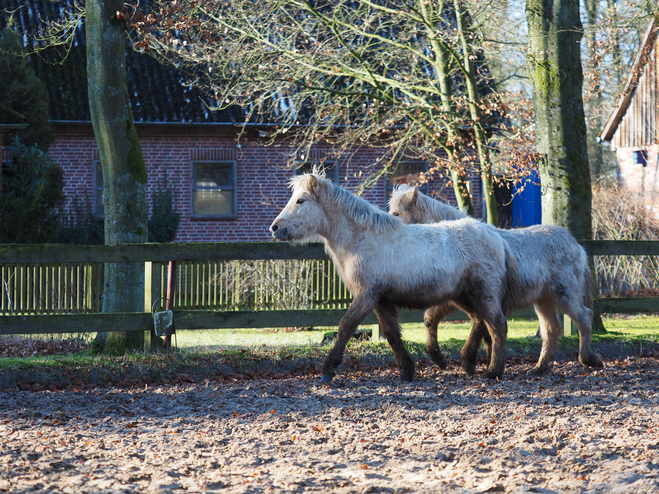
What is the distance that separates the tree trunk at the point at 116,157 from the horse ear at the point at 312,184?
2.58 m

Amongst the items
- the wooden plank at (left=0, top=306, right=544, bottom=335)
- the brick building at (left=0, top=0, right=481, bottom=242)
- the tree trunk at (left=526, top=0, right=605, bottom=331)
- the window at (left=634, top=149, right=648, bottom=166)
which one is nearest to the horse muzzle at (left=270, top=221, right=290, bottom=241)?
the wooden plank at (left=0, top=306, right=544, bottom=335)

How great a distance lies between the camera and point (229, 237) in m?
19.4

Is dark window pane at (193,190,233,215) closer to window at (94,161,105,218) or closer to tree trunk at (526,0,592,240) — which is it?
window at (94,161,105,218)

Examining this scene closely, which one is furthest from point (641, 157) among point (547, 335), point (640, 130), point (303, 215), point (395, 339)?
point (303, 215)

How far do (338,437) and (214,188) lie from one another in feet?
50.3

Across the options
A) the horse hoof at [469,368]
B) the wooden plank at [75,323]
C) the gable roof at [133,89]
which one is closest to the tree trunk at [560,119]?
the horse hoof at [469,368]

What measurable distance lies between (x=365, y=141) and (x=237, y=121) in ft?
16.2

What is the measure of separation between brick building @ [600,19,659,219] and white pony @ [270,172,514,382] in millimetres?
13869

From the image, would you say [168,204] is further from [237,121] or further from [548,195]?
[548,195]

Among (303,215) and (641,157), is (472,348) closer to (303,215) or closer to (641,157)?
(303,215)

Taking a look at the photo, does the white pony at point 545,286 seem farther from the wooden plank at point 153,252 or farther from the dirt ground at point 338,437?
the wooden plank at point 153,252

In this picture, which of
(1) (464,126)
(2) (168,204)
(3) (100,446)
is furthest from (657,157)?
(3) (100,446)

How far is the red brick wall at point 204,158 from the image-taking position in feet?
61.7

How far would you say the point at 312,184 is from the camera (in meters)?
6.96
